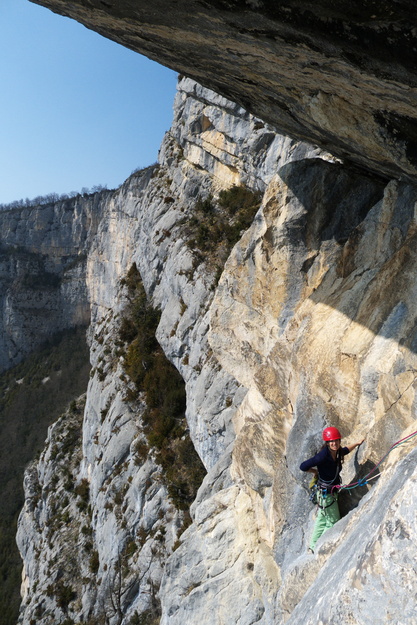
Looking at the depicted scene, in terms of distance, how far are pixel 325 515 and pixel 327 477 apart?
56cm

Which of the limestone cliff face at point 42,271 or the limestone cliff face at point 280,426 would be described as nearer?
the limestone cliff face at point 280,426

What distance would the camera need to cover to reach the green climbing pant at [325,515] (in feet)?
19.1

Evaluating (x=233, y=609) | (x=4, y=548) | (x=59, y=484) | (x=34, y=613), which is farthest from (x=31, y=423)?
(x=233, y=609)

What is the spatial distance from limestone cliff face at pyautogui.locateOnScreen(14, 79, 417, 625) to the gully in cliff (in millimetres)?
240

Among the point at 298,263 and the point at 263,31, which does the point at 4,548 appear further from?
the point at 263,31

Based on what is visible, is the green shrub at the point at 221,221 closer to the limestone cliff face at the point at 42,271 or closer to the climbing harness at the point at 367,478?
the climbing harness at the point at 367,478

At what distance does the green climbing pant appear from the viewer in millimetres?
5816

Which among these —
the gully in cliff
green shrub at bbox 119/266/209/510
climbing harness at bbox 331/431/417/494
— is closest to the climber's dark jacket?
the gully in cliff

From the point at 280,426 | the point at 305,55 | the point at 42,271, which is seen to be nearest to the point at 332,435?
the point at 280,426

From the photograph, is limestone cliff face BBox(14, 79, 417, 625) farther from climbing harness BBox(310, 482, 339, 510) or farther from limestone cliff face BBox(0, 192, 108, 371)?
limestone cliff face BBox(0, 192, 108, 371)

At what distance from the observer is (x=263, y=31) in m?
4.27

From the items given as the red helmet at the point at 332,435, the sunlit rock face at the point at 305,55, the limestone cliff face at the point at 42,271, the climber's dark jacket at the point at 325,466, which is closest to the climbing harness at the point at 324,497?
the climber's dark jacket at the point at 325,466

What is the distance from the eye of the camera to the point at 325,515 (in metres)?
5.85

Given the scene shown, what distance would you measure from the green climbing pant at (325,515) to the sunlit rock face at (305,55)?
4.85 m
